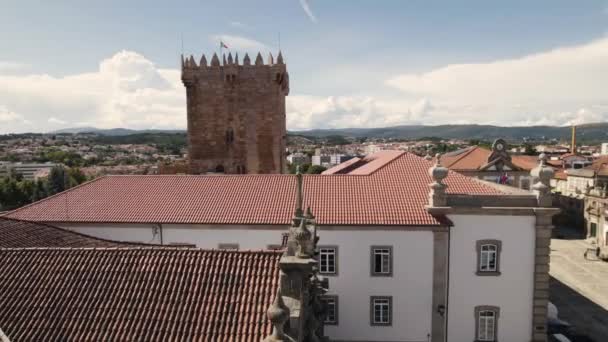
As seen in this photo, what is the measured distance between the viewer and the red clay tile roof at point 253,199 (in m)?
19.0

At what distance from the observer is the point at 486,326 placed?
61.0 ft

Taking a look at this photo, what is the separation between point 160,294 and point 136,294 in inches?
19.9

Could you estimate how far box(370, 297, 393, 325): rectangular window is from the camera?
18500 millimetres

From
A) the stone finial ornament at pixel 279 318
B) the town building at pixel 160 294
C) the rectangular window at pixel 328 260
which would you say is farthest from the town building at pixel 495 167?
the stone finial ornament at pixel 279 318

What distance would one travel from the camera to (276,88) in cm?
3005

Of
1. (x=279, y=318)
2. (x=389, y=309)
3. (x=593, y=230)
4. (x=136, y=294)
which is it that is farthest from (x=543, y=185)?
(x=593, y=230)

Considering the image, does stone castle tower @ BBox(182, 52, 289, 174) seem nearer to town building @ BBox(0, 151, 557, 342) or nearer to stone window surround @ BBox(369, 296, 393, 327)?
town building @ BBox(0, 151, 557, 342)

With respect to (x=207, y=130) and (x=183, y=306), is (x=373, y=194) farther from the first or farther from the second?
(x=207, y=130)

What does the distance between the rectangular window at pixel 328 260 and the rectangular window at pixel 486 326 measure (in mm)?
6449

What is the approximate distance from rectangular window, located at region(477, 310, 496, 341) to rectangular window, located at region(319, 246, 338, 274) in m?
6.45

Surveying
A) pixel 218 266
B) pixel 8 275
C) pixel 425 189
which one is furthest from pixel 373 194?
pixel 8 275

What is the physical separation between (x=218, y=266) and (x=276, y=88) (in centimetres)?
2132

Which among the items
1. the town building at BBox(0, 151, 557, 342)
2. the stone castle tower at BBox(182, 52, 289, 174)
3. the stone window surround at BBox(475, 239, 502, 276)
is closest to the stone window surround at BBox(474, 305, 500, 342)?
the town building at BBox(0, 151, 557, 342)

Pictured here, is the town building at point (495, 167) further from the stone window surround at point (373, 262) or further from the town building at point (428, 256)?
the stone window surround at point (373, 262)
